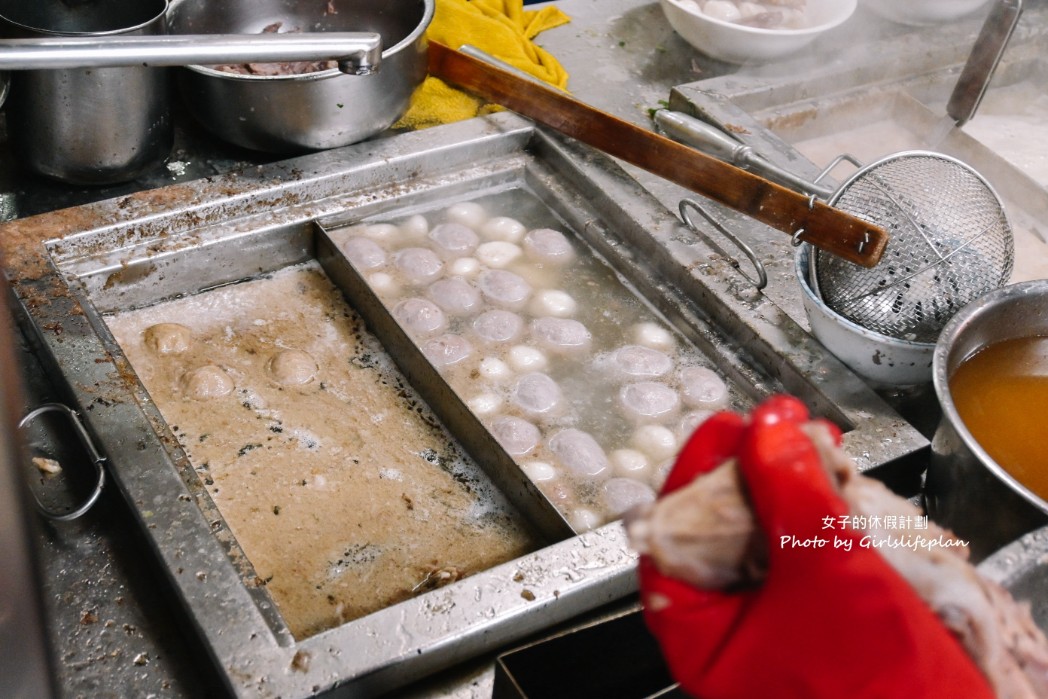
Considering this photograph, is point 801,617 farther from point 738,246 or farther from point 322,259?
point 322,259

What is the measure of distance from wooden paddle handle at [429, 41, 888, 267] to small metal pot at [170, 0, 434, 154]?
0.65 feet

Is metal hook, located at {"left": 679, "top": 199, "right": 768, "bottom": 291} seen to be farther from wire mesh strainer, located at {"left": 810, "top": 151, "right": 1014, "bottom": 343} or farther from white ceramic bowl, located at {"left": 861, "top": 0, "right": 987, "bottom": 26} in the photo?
white ceramic bowl, located at {"left": 861, "top": 0, "right": 987, "bottom": 26}

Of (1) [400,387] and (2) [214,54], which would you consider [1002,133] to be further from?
(2) [214,54]

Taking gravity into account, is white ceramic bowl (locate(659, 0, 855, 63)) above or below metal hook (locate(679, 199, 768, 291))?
above

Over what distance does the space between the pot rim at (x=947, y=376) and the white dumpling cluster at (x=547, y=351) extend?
609 mm

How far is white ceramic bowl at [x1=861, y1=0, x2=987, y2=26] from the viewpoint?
368cm

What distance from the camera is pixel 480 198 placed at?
293cm

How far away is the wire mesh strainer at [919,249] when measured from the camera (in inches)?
87.8

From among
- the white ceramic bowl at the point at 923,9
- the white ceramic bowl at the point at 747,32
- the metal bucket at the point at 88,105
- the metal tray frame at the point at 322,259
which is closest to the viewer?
the metal tray frame at the point at 322,259

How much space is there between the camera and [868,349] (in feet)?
7.13

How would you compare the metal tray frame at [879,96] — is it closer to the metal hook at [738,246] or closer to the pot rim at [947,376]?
the metal hook at [738,246]

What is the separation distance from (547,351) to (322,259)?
704mm

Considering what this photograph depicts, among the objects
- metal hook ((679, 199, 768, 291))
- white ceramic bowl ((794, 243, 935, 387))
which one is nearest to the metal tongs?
metal hook ((679, 199, 768, 291))

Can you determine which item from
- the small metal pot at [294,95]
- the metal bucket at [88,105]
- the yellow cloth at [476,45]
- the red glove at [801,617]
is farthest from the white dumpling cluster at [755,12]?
the red glove at [801,617]
